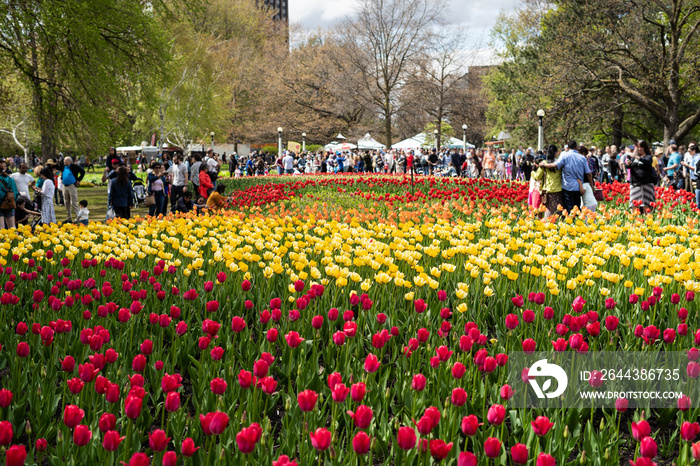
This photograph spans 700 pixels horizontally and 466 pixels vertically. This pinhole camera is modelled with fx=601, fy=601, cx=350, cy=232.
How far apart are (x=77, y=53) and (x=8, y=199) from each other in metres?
6.70

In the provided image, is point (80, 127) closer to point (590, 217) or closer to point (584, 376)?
point (590, 217)

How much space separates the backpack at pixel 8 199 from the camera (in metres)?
9.12

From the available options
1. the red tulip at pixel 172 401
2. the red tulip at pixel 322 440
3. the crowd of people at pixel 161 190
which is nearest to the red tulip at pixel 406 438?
the red tulip at pixel 322 440

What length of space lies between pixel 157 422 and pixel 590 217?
5.47 m

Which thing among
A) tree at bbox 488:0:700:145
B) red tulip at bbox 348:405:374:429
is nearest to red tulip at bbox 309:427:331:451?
red tulip at bbox 348:405:374:429

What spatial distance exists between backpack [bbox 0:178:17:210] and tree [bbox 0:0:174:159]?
560 cm

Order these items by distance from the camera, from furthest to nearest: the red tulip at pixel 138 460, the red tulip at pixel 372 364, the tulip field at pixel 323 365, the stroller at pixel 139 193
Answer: the stroller at pixel 139 193 < the red tulip at pixel 372 364 < the tulip field at pixel 323 365 < the red tulip at pixel 138 460

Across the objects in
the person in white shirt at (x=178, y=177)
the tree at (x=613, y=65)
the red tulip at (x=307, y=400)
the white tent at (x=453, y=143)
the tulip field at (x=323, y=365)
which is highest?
the tree at (x=613, y=65)

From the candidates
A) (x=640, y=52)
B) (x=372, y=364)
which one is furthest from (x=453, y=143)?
(x=372, y=364)

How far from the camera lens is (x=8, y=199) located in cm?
915

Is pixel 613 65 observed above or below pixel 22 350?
above

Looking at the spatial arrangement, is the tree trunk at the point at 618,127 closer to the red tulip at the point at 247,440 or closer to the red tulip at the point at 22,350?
the red tulip at the point at 22,350

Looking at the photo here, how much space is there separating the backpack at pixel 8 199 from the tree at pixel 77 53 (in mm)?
5597

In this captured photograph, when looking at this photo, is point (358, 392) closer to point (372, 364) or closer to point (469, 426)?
point (372, 364)
